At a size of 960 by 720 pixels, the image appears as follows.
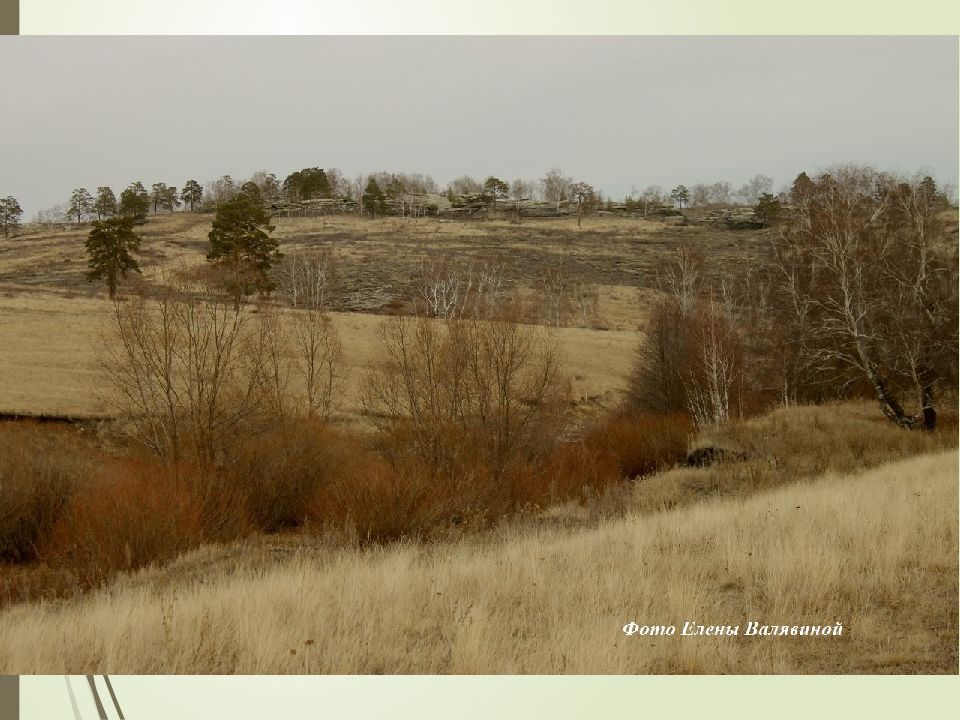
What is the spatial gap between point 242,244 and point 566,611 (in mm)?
22023

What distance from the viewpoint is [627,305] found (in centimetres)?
5275

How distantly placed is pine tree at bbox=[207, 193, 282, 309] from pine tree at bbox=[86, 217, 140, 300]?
5434mm

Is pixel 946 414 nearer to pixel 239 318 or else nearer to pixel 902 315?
pixel 902 315

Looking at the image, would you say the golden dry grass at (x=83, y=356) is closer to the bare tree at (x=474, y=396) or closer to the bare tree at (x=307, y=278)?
the bare tree at (x=307, y=278)

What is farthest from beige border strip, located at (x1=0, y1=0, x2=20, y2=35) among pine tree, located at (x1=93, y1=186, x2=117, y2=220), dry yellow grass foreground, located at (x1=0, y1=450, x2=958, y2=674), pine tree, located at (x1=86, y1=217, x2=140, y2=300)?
pine tree, located at (x1=86, y1=217, x2=140, y2=300)

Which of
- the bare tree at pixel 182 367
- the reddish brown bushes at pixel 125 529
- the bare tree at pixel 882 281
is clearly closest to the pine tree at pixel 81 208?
the bare tree at pixel 182 367

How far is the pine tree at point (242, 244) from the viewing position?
22111mm

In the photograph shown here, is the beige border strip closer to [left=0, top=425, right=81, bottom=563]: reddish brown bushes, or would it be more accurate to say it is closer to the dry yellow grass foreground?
the dry yellow grass foreground

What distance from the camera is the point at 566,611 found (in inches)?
313

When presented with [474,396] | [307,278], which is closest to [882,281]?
[474,396]

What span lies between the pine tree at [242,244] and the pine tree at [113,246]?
17.8 ft

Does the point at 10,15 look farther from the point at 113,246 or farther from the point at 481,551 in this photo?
the point at 113,246
